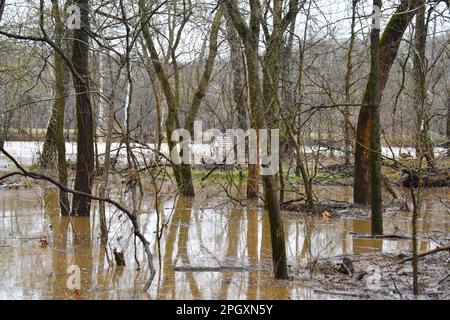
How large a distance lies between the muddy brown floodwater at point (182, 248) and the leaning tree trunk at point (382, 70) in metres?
1.09

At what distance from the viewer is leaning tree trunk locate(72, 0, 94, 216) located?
12352 millimetres

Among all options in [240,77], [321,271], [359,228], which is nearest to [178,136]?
[240,77]

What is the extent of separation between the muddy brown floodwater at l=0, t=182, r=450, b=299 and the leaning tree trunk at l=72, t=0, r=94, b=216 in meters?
0.43

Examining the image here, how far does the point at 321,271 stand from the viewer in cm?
830

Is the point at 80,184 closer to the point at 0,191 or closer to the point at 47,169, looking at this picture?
the point at 0,191

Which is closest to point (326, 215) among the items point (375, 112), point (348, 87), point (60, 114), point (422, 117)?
point (375, 112)

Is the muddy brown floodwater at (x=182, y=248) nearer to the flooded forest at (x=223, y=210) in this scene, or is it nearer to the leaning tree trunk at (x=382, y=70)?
the flooded forest at (x=223, y=210)

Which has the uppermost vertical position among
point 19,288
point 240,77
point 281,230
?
point 240,77

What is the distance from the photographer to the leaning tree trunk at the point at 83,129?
40.5ft

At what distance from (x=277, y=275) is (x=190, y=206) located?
8.05 meters

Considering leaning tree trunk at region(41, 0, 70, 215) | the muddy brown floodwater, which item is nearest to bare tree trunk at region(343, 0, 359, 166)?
the muddy brown floodwater

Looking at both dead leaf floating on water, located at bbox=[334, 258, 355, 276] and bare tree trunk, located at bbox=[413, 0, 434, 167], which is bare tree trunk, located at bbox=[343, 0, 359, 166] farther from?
dead leaf floating on water, located at bbox=[334, 258, 355, 276]

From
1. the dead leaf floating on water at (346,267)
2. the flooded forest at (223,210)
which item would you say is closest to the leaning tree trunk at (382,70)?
the flooded forest at (223,210)

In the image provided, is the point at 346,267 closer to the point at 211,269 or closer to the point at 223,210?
the point at 211,269
